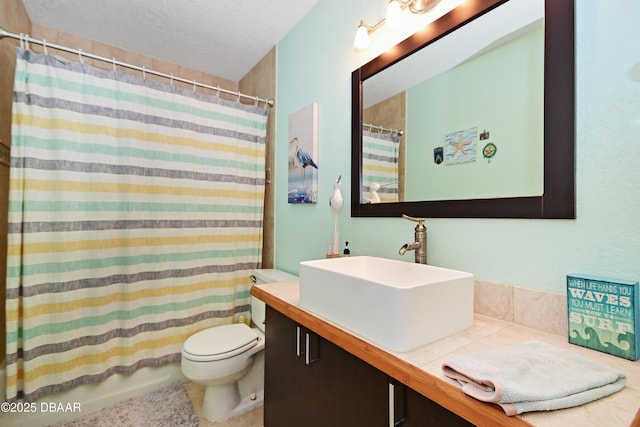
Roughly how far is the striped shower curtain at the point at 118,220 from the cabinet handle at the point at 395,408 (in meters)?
1.61

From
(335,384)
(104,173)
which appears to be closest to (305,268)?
(335,384)

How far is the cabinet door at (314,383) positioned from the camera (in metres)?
0.77


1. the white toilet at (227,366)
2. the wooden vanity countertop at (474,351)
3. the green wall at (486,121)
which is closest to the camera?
Answer: the wooden vanity countertop at (474,351)

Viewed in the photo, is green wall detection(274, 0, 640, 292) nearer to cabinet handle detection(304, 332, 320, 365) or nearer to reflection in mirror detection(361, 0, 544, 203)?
reflection in mirror detection(361, 0, 544, 203)

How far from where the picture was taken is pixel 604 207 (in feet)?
2.30

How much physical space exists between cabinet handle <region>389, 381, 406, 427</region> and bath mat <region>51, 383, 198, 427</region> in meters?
1.36

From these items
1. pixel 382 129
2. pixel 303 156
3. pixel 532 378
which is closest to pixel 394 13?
pixel 382 129

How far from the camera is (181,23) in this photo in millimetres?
1925

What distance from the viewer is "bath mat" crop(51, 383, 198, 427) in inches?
61.1

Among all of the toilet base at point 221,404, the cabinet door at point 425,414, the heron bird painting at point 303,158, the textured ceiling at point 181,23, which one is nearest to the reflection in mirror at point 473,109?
the heron bird painting at point 303,158

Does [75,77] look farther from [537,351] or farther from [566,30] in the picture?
[537,351]

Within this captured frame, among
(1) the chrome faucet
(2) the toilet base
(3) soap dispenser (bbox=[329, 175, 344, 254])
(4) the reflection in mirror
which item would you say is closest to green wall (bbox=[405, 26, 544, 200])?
(4) the reflection in mirror

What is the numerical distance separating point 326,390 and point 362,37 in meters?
1.45

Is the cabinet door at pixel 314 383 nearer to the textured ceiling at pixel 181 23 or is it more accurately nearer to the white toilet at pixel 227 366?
the white toilet at pixel 227 366
